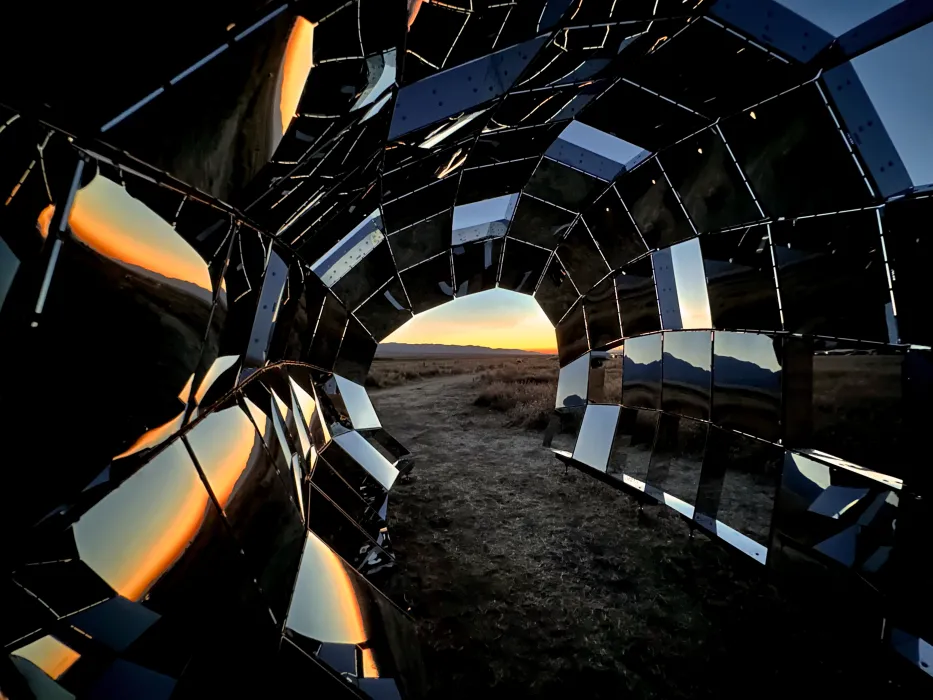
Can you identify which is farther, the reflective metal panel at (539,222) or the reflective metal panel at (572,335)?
the reflective metal panel at (572,335)

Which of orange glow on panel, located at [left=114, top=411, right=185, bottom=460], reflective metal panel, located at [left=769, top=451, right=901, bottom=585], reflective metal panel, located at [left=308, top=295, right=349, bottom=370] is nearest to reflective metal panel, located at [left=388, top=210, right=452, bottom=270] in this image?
reflective metal panel, located at [left=308, top=295, right=349, bottom=370]

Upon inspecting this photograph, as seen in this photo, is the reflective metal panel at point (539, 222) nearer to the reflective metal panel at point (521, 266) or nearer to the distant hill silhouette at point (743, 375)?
the reflective metal panel at point (521, 266)

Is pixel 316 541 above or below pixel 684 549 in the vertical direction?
above

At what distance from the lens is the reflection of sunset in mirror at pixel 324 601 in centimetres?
246

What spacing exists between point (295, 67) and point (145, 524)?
1951mm

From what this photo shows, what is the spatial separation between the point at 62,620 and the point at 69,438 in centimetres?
53

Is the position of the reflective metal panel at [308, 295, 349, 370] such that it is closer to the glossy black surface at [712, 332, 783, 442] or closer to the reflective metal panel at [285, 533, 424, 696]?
the reflective metal panel at [285, 533, 424, 696]

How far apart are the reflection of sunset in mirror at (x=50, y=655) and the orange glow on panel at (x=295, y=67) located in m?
2.07

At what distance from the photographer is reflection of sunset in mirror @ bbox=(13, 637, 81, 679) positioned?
1166 mm

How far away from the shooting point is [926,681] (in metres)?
2.96

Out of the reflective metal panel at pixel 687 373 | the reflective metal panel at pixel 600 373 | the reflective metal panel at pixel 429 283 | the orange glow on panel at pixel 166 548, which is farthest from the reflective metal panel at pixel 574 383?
the orange glow on panel at pixel 166 548

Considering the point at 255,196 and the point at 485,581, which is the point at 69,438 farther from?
the point at 485,581

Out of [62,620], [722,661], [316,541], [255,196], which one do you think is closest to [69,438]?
[62,620]

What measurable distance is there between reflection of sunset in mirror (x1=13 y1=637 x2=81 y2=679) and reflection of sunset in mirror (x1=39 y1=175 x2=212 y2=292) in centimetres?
112
